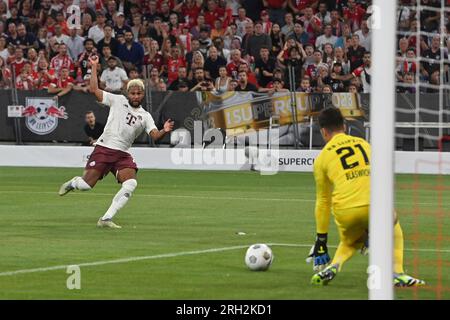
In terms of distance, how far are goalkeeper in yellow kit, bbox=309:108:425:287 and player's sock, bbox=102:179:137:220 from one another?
558 centimetres

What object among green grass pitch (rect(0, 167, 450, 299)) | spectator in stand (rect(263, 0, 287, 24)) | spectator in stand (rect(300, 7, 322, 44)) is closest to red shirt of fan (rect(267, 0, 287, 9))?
spectator in stand (rect(263, 0, 287, 24))

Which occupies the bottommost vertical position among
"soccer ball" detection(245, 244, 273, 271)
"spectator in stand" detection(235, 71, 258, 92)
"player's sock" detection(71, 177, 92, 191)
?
"soccer ball" detection(245, 244, 273, 271)

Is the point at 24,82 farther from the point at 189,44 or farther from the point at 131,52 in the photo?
the point at 189,44

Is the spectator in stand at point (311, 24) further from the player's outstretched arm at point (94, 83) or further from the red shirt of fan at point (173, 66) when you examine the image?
the player's outstretched arm at point (94, 83)

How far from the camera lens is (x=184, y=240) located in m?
14.7

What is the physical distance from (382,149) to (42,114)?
22.2m

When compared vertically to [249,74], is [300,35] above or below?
above

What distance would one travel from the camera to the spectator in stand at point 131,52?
3011 cm

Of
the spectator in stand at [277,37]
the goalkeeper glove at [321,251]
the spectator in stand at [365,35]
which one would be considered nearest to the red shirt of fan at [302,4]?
the spectator in stand at [277,37]

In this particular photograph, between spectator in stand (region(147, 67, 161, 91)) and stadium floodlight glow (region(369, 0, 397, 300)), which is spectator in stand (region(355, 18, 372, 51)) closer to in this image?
spectator in stand (region(147, 67, 161, 91))

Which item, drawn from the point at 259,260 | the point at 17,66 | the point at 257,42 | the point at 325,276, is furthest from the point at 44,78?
the point at 325,276

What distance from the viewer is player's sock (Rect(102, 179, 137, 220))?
16.2 m
